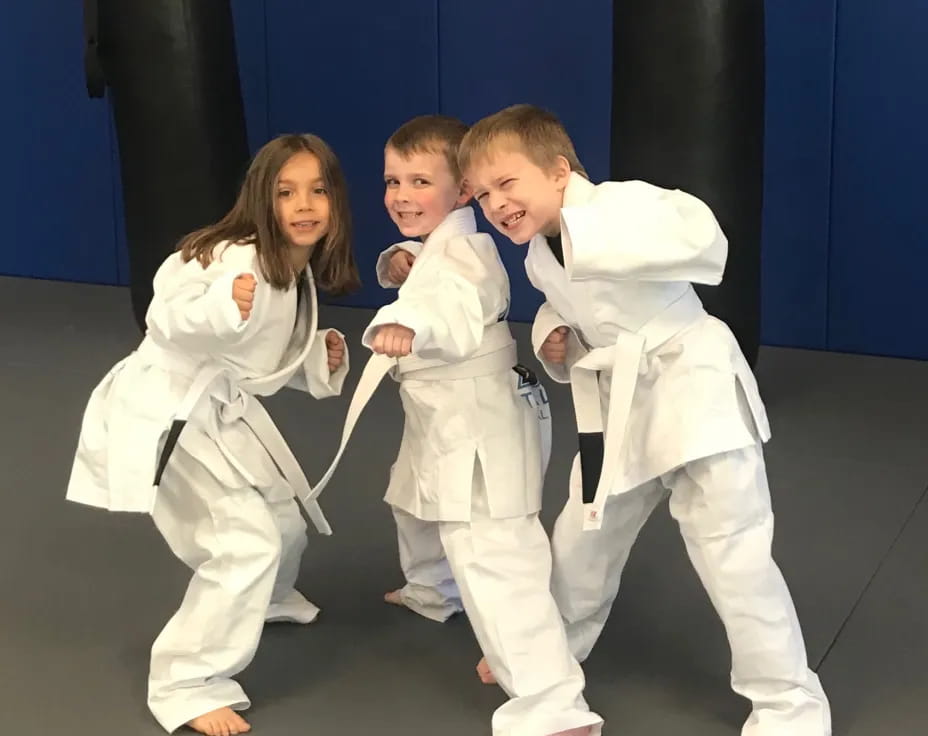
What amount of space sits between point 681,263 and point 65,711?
4.59 ft

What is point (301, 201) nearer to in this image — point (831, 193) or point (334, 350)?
point (334, 350)

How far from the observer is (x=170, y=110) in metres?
4.44

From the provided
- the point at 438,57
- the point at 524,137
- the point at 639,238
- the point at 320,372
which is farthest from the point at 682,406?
the point at 438,57

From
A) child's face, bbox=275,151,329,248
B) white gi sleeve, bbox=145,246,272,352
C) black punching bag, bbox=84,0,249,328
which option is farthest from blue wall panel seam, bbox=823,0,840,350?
white gi sleeve, bbox=145,246,272,352

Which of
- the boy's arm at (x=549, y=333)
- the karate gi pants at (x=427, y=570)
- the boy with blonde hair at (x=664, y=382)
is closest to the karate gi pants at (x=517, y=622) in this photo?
the boy with blonde hair at (x=664, y=382)

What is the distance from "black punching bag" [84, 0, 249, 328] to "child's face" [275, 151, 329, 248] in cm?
208

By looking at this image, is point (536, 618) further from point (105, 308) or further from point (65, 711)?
point (105, 308)

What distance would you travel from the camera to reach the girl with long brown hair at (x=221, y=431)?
2381 millimetres

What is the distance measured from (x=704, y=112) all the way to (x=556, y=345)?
1626 millimetres

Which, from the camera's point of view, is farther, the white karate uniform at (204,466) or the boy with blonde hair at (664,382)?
the white karate uniform at (204,466)

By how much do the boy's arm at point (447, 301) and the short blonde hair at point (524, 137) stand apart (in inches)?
8.1

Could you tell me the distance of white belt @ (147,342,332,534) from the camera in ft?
7.84

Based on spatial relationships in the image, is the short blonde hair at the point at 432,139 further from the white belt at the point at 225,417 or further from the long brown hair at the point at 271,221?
Result: the white belt at the point at 225,417

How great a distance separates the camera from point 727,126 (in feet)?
12.5
